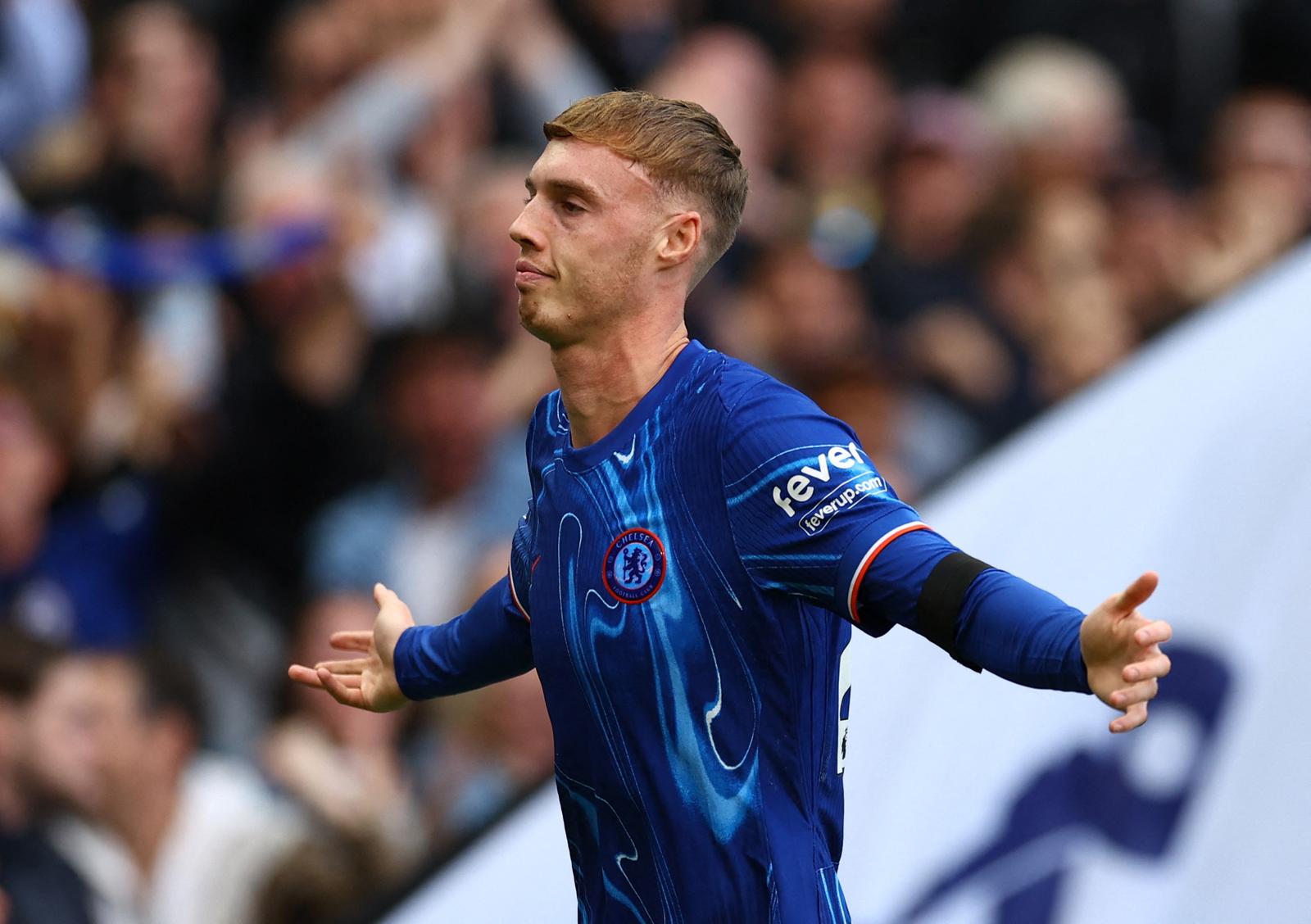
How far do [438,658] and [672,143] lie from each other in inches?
44.7

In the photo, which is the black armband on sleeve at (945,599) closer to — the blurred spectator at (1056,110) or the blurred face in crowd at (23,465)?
the blurred face in crowd at (23,465)

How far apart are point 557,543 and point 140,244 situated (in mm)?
4601

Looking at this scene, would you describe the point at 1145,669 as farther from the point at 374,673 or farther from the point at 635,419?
the point at 374,673

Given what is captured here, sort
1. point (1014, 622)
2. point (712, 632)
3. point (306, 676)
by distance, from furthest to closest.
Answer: point (306, 676)
point (712, 632)
point (1014, 622)

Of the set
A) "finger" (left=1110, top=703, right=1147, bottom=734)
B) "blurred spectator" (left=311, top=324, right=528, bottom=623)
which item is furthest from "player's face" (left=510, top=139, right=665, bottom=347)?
"blurred spectator" (left=311, top=324, right=528, bottom=623)

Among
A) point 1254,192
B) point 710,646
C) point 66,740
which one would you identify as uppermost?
point 1254,192

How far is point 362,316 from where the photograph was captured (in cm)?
747

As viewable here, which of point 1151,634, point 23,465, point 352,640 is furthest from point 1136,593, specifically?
point 23,465

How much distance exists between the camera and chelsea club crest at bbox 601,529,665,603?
304 cm

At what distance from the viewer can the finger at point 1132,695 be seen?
2502mm

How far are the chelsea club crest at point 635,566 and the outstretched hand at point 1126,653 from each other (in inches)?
29.6

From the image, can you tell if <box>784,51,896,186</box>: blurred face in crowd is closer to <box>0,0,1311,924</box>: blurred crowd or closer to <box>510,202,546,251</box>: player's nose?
<box>0,0,1311,924</box>: blurred crowd

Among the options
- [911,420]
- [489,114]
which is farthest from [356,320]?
[911,420]

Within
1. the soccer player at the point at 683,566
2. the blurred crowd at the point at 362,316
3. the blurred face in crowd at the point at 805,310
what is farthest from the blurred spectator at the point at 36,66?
the soccer player at the point at 683,566
